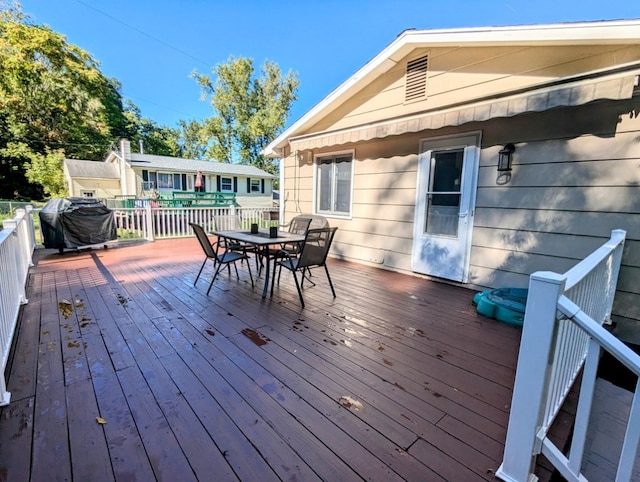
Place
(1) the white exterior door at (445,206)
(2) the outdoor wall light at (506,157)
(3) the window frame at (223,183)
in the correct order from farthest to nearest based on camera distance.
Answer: (3) the window frame at (223,183) < (1) the white exterior door at (445,206) < (2) the outdoor wall light at (506,157)

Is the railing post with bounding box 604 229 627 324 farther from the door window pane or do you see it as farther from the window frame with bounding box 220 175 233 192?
the window frame with bounding box 220 175 233 192

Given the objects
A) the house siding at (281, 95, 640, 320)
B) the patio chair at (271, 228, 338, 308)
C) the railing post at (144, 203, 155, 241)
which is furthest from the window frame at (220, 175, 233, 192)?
the patio chair at (271, 228, 338, 308)

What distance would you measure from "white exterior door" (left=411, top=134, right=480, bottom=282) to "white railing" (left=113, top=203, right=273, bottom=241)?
166 inches

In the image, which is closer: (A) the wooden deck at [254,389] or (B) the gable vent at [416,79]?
(A) the wooden deck at [254,389]

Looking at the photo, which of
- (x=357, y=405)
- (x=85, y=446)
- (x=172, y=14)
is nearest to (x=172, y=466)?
(x=85, y=446)

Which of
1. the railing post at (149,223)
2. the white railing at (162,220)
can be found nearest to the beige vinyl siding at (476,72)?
the white railing at (162,220)

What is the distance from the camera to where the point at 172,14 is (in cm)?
1052

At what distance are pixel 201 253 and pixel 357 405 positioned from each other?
16.7ft

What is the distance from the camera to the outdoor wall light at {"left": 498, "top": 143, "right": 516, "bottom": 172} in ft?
11.5

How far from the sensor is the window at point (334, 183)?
5.54 m

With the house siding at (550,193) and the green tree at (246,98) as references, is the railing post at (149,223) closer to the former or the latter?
the house siding at (550,193)

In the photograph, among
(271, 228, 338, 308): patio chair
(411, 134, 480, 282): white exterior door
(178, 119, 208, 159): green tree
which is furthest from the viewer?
(178, 119, 208, 159): green tree

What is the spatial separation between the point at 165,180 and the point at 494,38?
56.4 ft

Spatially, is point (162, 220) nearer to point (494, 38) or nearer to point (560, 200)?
point (494, 38)
